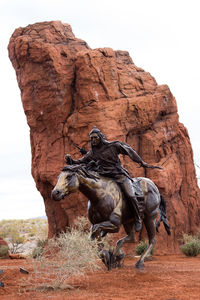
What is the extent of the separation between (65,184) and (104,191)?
118cm

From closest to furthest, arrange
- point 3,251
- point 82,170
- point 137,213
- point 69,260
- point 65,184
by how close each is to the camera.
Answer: point 69,260 → point 65,184 → point 82,170 → point 137,213 → point 3,251

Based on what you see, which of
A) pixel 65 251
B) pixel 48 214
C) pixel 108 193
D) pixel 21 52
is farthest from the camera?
pixel 48 214

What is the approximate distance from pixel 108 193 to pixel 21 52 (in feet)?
38.7

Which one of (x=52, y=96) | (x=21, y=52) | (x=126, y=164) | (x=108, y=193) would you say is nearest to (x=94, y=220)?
(x=108, y=193)

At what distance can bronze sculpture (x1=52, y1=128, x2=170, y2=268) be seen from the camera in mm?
7035

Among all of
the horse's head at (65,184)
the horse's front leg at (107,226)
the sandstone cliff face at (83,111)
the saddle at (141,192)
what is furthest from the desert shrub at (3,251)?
the horse's head at (65,184)

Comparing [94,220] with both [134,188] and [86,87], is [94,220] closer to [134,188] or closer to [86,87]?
[134,188]

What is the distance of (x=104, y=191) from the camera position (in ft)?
25.4

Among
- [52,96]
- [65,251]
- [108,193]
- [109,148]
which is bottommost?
[65,251]

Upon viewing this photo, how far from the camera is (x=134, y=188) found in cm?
877

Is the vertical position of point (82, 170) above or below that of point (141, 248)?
above

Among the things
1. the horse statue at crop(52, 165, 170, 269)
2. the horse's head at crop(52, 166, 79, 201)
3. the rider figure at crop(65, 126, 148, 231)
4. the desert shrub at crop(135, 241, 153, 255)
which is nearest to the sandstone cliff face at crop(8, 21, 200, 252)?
the desert shrub at crop(135, 241, 153, 255)

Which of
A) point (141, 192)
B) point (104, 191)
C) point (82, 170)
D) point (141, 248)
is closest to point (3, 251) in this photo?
point (141, 248)

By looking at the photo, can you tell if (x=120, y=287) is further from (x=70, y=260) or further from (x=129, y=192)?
(x=129, y=192)
